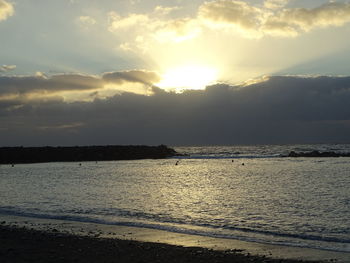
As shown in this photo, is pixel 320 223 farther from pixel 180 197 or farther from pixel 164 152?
pixel 164 152

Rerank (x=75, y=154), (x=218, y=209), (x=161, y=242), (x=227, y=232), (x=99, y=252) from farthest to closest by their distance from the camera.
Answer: (x=75, y=154), (x=218, y=209), (x=227, y=232), (x=161, y=242), (x=99, y=252)

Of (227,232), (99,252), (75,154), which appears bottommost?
(227,232)

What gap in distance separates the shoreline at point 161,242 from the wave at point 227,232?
592 mm

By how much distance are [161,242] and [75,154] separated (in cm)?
9862

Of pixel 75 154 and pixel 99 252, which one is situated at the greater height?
pixel 75 154

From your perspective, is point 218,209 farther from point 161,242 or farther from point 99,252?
point 99,252

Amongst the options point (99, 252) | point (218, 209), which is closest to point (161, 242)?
point (99, 252)

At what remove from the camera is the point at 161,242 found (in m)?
15.4

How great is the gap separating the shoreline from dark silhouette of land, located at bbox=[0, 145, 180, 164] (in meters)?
84.0

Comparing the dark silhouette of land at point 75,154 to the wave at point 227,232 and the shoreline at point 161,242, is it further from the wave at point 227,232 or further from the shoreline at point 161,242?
the shoreline at point 161,242

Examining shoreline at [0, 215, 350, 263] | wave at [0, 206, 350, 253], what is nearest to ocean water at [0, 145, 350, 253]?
wave at [0, 206, 350, 253]

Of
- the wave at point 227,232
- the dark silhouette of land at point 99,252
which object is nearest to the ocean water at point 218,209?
the wave at point 227,232

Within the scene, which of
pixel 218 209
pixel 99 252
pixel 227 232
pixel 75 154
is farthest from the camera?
pixel 75 154

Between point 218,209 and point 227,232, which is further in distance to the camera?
point 218,209
